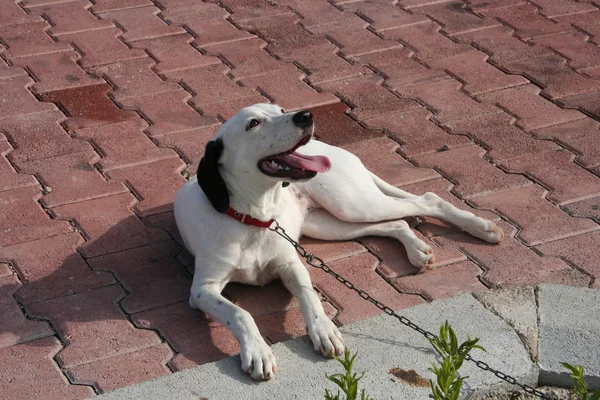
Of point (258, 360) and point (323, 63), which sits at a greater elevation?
point (258, 360)

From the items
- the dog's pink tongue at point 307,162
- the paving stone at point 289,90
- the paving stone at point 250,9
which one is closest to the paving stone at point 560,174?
the paving stone at point 289,90

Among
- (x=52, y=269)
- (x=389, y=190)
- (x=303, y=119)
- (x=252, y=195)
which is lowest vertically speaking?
(x=52, y=269)

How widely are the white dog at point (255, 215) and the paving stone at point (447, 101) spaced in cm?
156

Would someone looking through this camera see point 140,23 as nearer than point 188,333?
No

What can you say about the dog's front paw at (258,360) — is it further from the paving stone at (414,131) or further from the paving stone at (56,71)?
the paving stone at (56,71)

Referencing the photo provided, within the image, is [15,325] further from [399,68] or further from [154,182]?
[399,68]

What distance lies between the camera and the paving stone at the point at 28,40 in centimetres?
681

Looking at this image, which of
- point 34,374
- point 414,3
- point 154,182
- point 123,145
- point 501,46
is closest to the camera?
point 34,374

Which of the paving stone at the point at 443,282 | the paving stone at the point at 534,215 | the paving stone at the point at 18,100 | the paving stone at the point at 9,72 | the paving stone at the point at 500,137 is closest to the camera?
the paving stone at the point at 443,282

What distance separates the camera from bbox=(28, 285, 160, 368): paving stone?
13.6 ft

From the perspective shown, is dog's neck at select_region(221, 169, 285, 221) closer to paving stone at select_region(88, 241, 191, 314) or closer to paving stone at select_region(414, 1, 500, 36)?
paving stone at select_region(88, 241, 191, 314)

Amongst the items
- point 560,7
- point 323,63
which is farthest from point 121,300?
point 560,7

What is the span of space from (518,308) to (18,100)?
3381mm

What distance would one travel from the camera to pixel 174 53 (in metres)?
6.86
